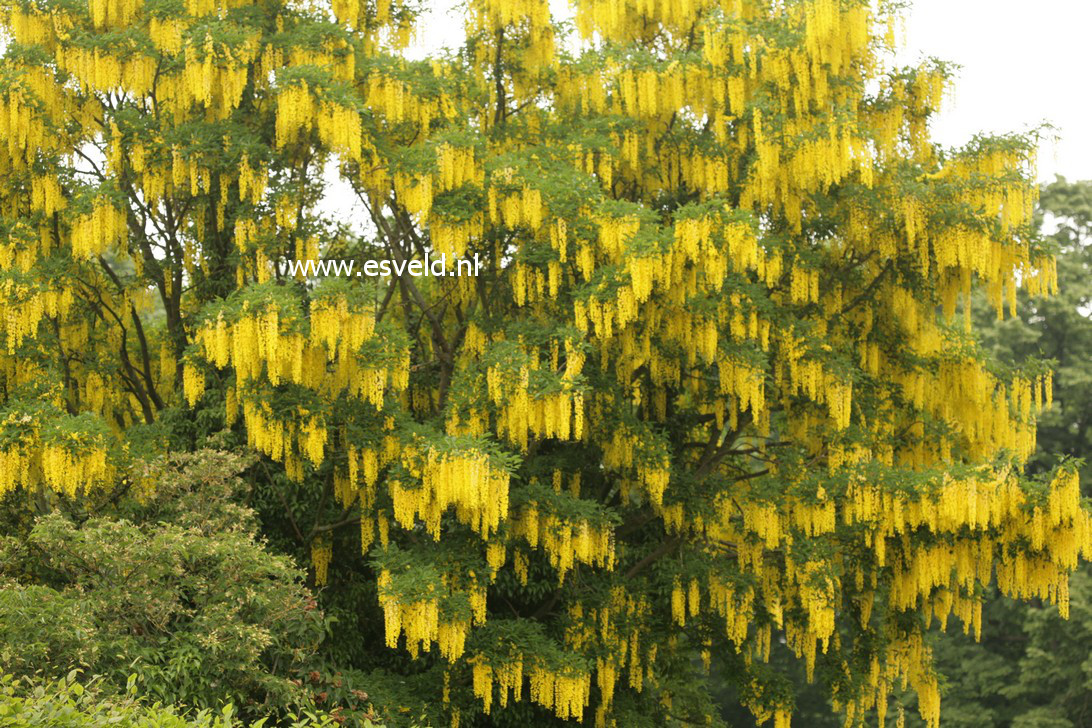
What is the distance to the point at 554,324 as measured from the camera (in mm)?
12516

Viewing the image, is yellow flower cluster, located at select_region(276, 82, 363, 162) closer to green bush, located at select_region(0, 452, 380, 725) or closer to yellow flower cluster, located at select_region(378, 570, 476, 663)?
green bush, located at select_region(0, 452, 380, 725)

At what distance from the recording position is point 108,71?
1277 cm

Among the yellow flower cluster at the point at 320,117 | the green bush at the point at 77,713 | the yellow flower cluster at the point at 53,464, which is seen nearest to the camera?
the green bush at the point at 77,713

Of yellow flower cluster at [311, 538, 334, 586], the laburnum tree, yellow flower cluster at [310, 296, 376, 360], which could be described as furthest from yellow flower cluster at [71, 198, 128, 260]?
yellow flower cluster at [311, 538, 334, 586]

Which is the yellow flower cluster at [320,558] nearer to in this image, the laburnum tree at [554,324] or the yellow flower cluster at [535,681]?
the laburnum tree at [554,324]

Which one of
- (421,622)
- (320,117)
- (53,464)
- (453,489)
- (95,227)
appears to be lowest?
(421,622)

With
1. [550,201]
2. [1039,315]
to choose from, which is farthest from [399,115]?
[1039,315]

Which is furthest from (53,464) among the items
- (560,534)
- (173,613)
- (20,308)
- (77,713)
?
(77,713)

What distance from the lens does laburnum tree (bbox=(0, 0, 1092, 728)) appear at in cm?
1159

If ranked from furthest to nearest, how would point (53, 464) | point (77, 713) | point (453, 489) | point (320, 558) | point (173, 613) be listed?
point (320, 558)
point (453, 489)
point (53, 464)
point (173, 613)
point (77, 713)

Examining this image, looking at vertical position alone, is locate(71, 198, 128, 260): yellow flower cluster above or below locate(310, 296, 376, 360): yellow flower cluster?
above

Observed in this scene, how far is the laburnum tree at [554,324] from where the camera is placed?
11.6 m

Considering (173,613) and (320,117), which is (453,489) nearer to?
(173,613)

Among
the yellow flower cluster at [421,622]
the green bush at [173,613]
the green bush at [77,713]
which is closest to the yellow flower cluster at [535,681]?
the yellow flower cluster at [421,622]
